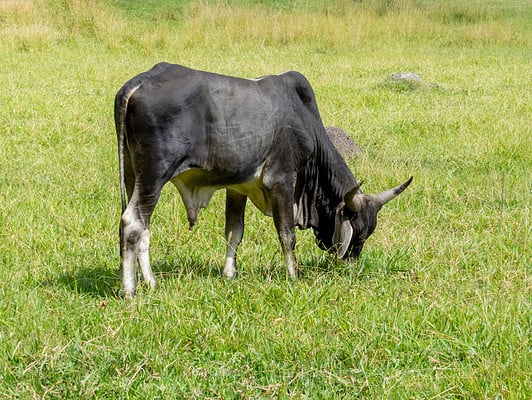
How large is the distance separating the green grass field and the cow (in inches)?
10.9

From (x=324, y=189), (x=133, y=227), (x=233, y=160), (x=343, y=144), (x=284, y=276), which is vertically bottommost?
(x=343, y=144)

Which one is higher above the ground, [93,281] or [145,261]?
[145,261]

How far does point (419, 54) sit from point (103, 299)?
1258 cm

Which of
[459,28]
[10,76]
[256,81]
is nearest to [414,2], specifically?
[459,28]

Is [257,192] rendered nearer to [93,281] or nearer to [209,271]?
[209,271]

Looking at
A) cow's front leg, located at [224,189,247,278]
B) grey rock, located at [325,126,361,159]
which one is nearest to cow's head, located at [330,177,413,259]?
cow's front leg, located at [224,189,247,278]

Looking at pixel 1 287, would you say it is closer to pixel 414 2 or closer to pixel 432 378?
pixel 432 378

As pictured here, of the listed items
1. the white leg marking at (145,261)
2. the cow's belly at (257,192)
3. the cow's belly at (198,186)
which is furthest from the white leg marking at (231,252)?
the white leg marking at (145,261)

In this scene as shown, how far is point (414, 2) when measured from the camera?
21781 millimetres

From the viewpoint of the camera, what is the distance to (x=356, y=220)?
522cm

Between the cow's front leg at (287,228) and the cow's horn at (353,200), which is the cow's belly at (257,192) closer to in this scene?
the cow's front leg at (287,228)

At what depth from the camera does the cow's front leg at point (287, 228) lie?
5000mm

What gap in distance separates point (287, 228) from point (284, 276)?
0.98ft

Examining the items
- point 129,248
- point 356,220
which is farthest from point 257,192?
point 129,248
